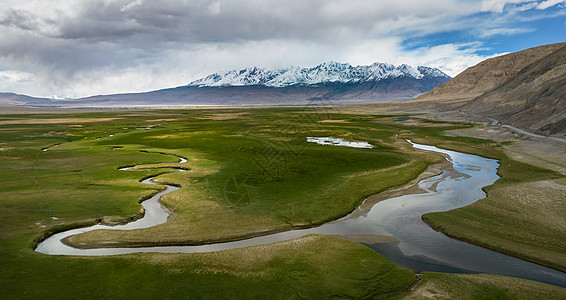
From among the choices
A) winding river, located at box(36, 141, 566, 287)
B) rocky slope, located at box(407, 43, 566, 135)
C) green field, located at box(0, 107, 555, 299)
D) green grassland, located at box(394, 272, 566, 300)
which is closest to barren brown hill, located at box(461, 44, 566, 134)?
rocky slope, located at box(407, 43, 566, 135)

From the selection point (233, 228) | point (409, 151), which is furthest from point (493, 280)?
point (409, 151)

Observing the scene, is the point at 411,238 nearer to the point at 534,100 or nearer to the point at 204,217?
the point at 204,217

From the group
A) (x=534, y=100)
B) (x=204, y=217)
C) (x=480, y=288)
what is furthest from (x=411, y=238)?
(x=534, y=100)

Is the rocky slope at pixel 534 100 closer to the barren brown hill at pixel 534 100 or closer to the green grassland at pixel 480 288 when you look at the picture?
the barren brown hill at pixel 534 100

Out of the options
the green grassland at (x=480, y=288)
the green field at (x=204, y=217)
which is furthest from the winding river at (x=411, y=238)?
the green grassland at (x=480, y=288)

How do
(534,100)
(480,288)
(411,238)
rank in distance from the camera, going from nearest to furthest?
(480,288)
(411,238)
(534,100)

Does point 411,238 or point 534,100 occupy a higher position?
point 534,100
